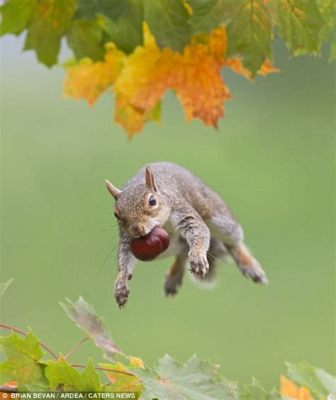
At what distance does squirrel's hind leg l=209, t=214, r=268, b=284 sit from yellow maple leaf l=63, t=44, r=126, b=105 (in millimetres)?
649

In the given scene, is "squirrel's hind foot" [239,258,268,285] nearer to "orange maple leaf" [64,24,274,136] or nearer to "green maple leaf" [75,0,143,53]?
"orange maple leaf" [64,24,274,136]

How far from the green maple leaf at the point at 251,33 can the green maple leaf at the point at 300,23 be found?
0.11ft

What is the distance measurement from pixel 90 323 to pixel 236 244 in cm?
40

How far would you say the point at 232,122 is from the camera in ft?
20.3

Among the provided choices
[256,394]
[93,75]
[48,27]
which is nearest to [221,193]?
[93,75]

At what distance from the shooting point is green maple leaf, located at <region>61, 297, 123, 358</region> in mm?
1518

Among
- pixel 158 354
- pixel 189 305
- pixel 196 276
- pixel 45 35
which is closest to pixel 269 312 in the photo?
pixel 189 305

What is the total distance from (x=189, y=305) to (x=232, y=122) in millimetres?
1932

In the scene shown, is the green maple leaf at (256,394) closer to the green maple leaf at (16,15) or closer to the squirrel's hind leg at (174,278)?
the squirrel's hind leg at (174,278)

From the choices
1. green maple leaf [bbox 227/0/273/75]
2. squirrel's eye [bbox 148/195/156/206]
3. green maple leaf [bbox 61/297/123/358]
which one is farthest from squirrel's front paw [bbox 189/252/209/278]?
green maple leaf [bbox 227/0/273/75]

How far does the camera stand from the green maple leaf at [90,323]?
1518 mm

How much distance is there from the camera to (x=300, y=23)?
170 cm

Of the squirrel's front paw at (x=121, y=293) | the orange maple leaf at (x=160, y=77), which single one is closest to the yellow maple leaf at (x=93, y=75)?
the orange maple leaf at (x=160, y=77)

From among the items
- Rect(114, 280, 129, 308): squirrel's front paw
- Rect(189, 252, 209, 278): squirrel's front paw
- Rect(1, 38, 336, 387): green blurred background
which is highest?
Rect(114, 280, 129, 308): squirrel's front paw
